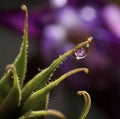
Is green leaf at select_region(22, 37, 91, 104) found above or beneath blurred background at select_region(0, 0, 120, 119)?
above

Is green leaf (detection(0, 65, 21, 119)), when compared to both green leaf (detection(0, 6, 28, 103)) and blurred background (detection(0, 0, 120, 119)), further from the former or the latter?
blurred background (detection(0, 0, 120, 119))

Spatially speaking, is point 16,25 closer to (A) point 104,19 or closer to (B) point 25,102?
(A) point 104,19

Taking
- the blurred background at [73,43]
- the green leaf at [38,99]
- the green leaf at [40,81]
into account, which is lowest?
the blurred background at [73,43]

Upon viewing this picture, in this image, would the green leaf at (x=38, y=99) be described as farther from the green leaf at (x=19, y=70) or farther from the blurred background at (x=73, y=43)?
the blurred background at (x=73, y=43)

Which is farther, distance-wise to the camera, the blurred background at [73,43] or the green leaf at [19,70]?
the blurred background at [73,43]

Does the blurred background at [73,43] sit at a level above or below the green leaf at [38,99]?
below

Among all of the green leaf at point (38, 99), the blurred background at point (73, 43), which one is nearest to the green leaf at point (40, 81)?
the green leaf at point (38, 99)

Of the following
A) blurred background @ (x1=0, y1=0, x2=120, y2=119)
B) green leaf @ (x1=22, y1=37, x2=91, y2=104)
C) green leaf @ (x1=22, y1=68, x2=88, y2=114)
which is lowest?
blurred background @ (x1=0, y1=0, x2=120, y2=119)

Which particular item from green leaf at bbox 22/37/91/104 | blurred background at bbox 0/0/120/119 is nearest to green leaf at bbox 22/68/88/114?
green leaf at bbox 22/37/91/104
